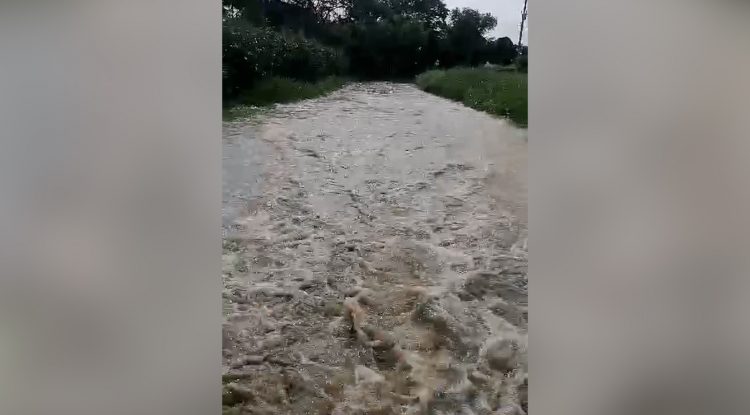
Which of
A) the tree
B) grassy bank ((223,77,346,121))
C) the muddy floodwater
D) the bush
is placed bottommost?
the muddy floodwater

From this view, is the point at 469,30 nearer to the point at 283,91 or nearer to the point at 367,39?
the point at 367,39

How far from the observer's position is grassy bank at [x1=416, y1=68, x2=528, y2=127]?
1.76m

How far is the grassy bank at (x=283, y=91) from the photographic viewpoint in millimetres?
1758

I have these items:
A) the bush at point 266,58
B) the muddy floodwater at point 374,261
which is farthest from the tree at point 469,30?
the bush at point 266,58

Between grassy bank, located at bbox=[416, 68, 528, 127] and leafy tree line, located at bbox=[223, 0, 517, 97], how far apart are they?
38 millimetres

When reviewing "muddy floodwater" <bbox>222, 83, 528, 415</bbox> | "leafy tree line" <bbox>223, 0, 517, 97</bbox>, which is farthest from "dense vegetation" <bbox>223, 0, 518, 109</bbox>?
"muddy floodwater" <bbox>222, 83, 528, 415</bbox>

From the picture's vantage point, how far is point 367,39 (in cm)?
181

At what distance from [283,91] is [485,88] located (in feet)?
2.30

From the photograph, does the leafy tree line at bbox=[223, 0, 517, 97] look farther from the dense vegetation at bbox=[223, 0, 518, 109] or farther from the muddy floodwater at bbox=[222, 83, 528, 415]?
the muddy floodwater at bbox=[222, 83, 528, 415]
